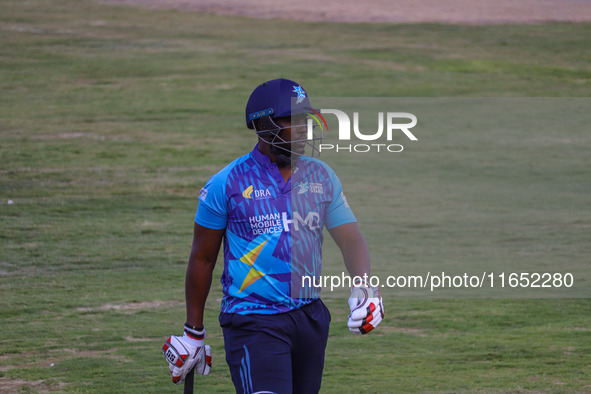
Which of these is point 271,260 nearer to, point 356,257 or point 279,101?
point 356,257

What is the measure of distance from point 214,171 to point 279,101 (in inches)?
572

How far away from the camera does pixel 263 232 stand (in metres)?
4.57

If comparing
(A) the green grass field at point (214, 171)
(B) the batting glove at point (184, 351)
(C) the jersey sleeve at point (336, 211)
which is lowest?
(A) the green grass field at point (214, 171)

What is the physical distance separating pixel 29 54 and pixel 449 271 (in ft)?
66.5

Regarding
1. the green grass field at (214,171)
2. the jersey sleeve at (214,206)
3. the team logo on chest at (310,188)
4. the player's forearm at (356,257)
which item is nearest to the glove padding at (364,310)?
the player's forearm at (356,257)

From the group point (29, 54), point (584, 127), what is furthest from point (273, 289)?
point (29, 54)

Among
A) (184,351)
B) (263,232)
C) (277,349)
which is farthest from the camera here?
(184,351)

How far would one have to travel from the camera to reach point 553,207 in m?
16.9

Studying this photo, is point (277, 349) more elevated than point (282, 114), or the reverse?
point (282, 114)

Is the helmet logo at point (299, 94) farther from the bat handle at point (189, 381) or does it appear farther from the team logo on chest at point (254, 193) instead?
the bat handle at point (189, 381)

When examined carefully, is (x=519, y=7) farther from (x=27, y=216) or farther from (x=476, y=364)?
(x=476, y=364)

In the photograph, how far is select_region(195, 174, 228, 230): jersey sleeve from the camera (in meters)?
4.59

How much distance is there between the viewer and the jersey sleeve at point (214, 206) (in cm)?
459

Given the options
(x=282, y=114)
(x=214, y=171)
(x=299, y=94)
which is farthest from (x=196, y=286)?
(x=214, y=171)
